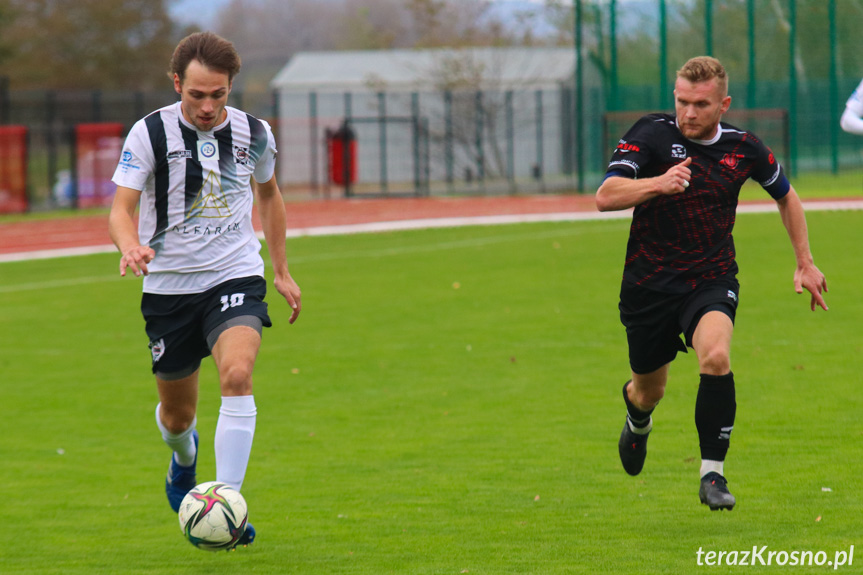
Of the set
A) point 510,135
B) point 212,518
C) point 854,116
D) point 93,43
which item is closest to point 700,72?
point 212,518

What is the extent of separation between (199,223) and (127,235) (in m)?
0.44

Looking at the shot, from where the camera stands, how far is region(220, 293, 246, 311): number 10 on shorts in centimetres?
519

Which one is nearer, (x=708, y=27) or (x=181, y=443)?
(x=181, y=443)

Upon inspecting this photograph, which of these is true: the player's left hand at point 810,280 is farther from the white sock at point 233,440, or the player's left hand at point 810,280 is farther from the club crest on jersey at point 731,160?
the white sock at point 233,440

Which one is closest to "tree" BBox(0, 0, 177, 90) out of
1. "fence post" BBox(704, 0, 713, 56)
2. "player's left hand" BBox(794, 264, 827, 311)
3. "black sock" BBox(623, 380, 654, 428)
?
"fence post" BBox(704, 0, 713, 56)

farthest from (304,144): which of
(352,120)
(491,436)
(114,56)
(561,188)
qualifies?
(491,436)

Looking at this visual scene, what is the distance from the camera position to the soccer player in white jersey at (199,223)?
5020 millimetres

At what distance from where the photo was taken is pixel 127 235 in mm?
4895

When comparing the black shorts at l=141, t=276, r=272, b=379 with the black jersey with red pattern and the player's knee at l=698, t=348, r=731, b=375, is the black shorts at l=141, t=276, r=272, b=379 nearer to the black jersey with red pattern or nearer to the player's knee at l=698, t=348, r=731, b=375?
the black jersey with red pattern

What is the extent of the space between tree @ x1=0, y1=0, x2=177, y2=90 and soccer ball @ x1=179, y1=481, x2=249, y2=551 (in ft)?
195

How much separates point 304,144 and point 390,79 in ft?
28.8

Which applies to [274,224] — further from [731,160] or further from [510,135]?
[510,135]

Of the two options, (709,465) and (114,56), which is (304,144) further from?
(709,465)

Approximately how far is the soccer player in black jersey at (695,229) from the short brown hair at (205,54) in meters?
1.68
